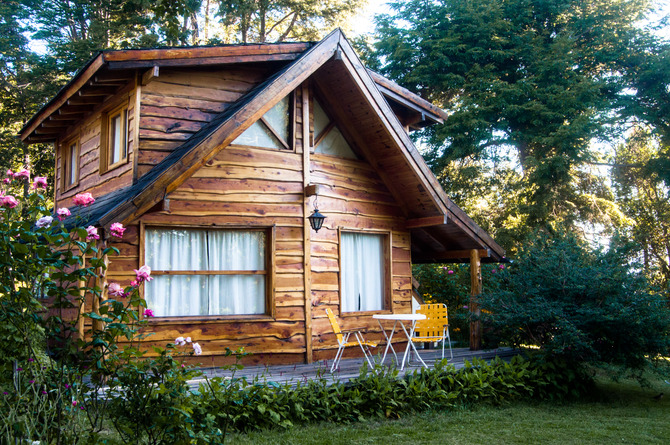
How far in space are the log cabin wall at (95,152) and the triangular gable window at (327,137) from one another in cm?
283

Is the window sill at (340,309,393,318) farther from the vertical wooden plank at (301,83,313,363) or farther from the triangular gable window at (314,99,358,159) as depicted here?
the triangular gable window at (314,99,358,159)

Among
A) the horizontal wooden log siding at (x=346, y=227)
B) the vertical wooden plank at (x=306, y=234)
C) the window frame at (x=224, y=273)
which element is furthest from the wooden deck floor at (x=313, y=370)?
the window frame at (x=224, y=273)

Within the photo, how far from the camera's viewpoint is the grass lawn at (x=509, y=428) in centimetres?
563

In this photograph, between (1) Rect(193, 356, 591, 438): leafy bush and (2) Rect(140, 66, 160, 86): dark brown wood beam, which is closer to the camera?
(1) Rect(193, 356, 591, 438): leafy bush

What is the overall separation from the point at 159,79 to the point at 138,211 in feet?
8.27

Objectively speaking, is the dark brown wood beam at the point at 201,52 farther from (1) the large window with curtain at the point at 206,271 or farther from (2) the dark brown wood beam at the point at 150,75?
(1) the large window with curtain at the point at 206,271

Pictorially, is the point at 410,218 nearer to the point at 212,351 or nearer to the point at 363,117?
the point at 363,117

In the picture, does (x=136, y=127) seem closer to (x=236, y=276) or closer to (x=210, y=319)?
(x=236, y=276)

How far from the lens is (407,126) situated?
11500mm

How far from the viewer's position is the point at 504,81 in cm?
1934

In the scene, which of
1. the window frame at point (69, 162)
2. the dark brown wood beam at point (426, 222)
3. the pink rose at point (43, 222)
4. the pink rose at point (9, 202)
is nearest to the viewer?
the pink rose at point (43, 222)

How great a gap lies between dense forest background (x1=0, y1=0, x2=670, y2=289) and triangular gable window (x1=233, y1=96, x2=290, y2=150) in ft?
28.2

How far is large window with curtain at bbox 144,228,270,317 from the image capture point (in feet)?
26.0

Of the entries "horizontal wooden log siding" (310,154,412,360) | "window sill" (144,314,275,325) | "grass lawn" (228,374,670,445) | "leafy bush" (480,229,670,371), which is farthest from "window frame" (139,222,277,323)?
"leafy bush" (480,229,670,371)
